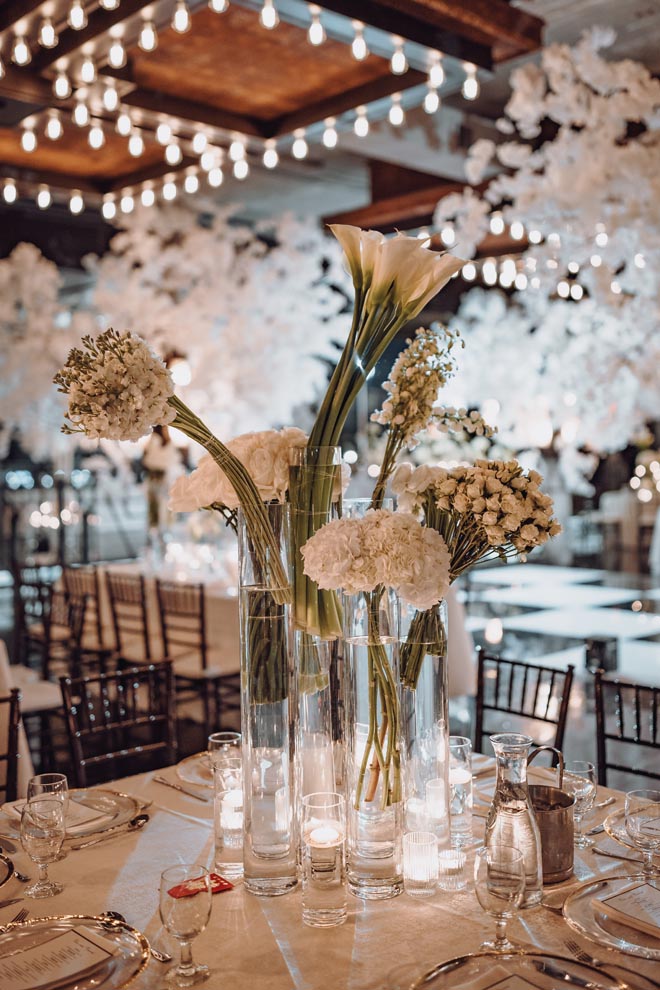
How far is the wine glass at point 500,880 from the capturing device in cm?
147

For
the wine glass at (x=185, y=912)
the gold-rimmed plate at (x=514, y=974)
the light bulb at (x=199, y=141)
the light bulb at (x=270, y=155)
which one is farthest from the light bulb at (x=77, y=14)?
the gold-rimmed plate at (x=514, y=974)

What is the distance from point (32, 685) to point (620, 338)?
519cm

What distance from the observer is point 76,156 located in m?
5.93

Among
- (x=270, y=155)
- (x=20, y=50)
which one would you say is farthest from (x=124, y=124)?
(x=20, y=50)

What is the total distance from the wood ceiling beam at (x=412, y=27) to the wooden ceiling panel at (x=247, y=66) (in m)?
0.35

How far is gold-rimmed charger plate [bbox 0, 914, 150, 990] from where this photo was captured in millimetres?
1467

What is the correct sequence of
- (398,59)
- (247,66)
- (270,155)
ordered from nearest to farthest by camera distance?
1. (398,59)
2. (247,66)
3. (270,155)

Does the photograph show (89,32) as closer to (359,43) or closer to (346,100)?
(359,43)

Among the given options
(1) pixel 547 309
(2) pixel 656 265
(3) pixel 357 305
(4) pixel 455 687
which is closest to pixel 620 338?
(2) pixel 656 265

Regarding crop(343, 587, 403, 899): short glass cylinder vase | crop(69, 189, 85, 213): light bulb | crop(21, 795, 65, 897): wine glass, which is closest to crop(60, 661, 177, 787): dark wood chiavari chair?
crop(21, 795, 65, 897): wine glass

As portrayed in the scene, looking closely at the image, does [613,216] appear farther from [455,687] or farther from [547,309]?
[547,309]

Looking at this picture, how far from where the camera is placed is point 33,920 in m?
1.64

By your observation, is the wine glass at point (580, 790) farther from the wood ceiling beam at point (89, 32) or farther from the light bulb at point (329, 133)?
the light bulb at point (329, 133)

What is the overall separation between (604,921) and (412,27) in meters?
3.45
